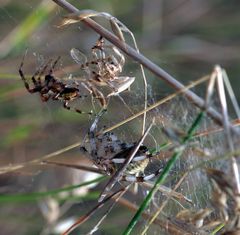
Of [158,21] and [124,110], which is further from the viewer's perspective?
[158,21]

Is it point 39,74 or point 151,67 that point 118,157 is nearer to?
point 151,67

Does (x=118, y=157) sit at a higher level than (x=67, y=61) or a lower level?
lower

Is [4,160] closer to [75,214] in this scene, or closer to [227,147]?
[75,214]

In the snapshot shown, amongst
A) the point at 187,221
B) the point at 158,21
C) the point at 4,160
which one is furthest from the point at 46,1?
the point at 158,21

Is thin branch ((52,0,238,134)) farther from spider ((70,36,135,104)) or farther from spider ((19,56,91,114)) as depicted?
spider ((19,56,91,114))

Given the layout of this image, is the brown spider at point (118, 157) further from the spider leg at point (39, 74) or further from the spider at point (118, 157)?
the spider leg at point (39, 74)

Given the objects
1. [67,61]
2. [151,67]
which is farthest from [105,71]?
[67,61]

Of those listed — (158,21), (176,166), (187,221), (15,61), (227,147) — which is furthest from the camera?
(158,21)
